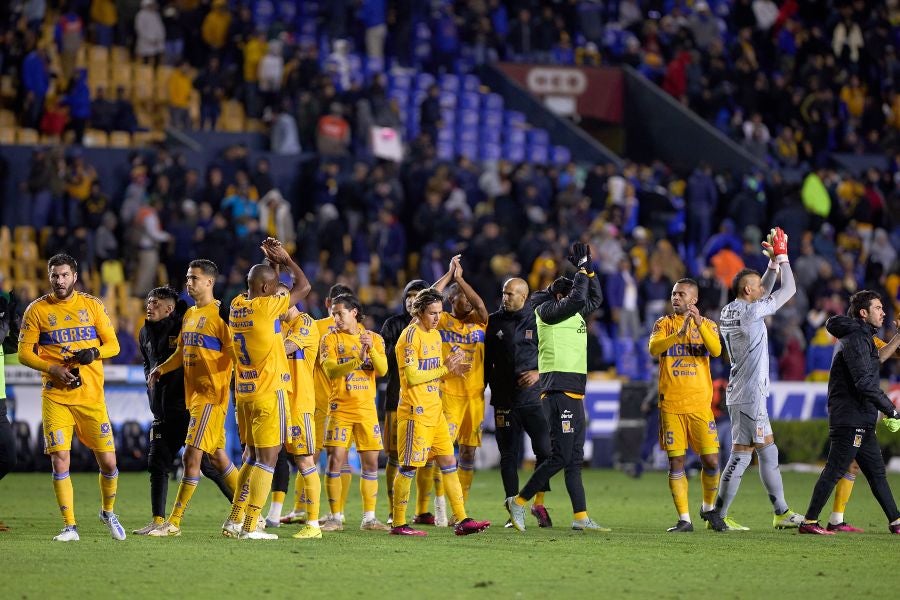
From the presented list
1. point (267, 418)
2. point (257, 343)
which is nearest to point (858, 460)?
point (267, 418)

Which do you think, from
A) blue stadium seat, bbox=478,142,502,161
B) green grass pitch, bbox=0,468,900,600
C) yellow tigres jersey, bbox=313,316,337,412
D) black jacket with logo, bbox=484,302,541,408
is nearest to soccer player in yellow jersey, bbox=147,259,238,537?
green grass pitch, bbox=0,468,900,600

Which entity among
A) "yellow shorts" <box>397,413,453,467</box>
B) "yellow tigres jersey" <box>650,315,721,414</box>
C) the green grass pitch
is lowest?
the green grass pitch

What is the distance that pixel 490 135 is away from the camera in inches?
1283

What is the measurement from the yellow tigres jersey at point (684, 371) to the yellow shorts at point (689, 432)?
7 centimetres

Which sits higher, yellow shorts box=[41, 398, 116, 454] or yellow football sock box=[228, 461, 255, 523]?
yellow shorts box=[41, 398, 116, 454]

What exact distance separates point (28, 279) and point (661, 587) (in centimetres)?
1805

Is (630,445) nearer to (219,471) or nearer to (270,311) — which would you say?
(219,471)

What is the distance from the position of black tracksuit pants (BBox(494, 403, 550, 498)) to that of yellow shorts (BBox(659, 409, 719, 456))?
1.13m

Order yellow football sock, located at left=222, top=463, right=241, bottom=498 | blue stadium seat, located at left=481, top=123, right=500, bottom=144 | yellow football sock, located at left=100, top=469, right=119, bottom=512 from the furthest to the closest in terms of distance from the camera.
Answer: blue stadium seat, located at left=481, top=123, right=500, bottom=144
yellow football sock, located at left=222, top=463, right=241, bottom=498
yellow football sock, located at left=100, top=469, right=119, bottom=512

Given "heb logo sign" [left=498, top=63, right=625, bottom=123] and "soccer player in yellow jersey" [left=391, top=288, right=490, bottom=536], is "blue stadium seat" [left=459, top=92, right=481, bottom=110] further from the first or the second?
"soccer player in yellow jersey" [left=391, top=288, right=490, bottom=536]

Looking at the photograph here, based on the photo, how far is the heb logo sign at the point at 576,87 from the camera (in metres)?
35.4

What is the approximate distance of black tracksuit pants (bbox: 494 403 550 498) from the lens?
13.8 m

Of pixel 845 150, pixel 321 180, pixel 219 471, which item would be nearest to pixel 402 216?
pixel 321 180

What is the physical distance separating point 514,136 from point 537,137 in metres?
0.69
